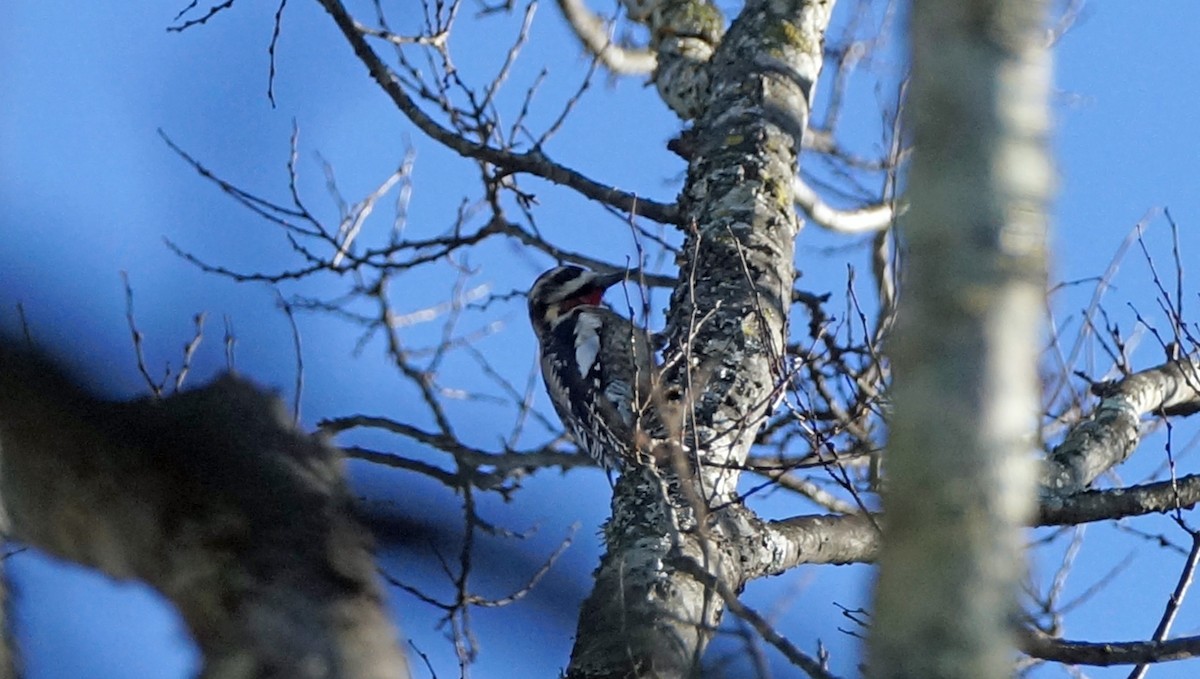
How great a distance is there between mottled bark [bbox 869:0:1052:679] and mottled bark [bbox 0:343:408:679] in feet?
1.87

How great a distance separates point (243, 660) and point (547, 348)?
513 cm

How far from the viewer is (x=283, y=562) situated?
1.49 meters

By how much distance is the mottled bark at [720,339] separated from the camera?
327cm

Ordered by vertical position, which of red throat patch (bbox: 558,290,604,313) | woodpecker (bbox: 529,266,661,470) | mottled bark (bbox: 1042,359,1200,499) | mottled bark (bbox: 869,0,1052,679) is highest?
red throat patch (bbox: 558,290,604,313)

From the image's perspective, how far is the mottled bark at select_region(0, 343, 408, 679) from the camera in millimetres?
1437

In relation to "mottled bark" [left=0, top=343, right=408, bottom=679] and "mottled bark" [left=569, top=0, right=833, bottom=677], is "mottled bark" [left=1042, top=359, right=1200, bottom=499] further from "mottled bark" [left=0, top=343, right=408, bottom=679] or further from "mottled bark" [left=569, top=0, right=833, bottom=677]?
"mottled bark" [left=0, top=343, right=408, bottom=679]

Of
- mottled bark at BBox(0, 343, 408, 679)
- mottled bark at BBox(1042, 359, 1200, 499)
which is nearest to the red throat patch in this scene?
mottled bark at BBox(1042, 359, 1200, 499)

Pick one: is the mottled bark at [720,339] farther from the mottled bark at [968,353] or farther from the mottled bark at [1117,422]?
the mottled bark at [968,353]

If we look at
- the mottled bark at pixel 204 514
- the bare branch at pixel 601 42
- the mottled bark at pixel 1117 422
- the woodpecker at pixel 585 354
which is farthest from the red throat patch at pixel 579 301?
the mottled bark at pixel 204 514

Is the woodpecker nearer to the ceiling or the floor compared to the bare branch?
nearer to the floor

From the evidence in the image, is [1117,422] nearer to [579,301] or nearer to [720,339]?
[720,339]

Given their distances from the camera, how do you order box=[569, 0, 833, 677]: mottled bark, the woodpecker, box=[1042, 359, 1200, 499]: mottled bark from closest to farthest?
1. box=[569, 0, 833, 677]: mottled bark
2. box=[1042, 359, 1200, 499]: mottled bark
3. the woodpecker

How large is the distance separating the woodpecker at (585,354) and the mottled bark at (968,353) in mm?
3198

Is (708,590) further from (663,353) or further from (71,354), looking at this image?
(663,353)
